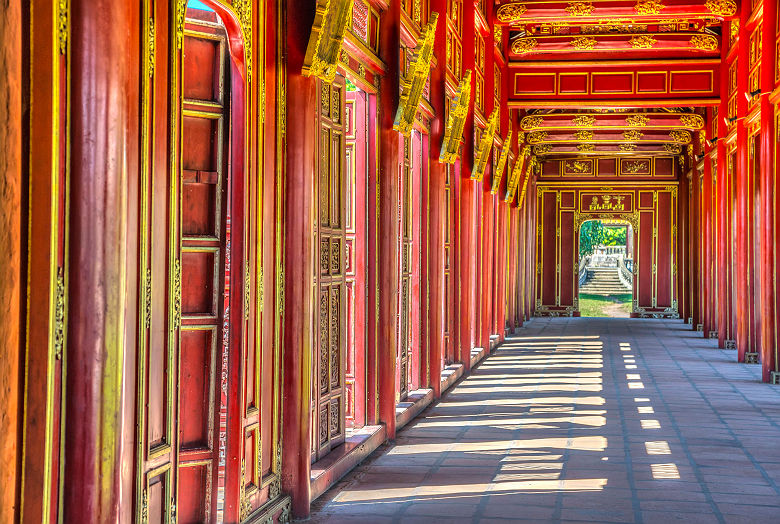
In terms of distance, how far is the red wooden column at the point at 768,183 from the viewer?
9797 millimetres

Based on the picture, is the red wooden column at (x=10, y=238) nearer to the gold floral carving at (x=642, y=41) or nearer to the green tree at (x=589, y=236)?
the gold floral carving at (x=642, y=41)

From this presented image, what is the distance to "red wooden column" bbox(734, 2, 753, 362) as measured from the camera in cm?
1163

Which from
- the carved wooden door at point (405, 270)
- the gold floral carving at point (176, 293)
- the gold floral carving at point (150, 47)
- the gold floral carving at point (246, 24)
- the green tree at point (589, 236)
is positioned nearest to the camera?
the gold floral carving at point (150, 47)

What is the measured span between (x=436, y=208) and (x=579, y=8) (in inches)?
217

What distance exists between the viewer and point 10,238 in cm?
217

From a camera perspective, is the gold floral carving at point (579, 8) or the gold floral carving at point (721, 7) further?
the gold floral carving at point (579, 8)

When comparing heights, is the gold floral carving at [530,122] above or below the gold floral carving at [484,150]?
above

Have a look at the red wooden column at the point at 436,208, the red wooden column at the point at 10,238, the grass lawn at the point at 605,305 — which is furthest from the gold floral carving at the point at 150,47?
the grass lawn at the point at 605,305

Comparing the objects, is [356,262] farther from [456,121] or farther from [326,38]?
[456,121]

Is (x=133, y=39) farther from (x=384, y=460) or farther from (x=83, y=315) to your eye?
(x=384, y=460)

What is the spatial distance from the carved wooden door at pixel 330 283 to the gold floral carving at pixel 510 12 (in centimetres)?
785

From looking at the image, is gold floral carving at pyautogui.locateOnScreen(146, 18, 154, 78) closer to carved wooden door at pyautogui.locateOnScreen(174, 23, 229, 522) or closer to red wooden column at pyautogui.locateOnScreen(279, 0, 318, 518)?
carved wooden door at pyautogui.locateOnScreen(174, 23, 229, 522)

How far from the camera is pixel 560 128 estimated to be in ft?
58.9

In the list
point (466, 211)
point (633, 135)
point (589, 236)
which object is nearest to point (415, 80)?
point (466, 211)
